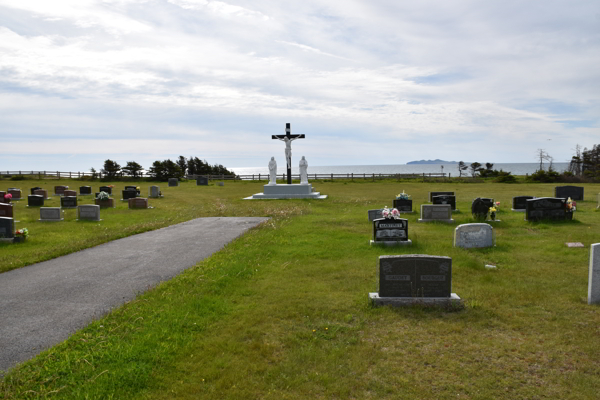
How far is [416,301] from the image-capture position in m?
6.94

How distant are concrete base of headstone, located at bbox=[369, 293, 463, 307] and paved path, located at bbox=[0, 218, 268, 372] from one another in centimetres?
442

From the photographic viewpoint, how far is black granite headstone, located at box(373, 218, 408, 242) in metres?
12.0

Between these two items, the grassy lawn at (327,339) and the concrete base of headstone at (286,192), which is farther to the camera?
the concrete base of headstone at (286,192)

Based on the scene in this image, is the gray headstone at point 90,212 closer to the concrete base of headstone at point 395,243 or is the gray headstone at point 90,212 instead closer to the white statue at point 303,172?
the concrete base of headstone at point 395,243

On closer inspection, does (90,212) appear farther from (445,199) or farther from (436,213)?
(445,199)

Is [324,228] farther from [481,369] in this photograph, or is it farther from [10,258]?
[481,369]

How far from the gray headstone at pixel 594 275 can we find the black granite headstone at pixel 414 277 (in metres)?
2.24

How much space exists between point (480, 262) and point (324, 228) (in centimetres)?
659

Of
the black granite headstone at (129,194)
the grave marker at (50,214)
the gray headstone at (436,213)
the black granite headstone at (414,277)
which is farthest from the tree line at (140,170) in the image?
the black granite headstone at (414,277)

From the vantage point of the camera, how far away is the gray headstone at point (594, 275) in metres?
6.80

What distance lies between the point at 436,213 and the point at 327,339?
12398 mm

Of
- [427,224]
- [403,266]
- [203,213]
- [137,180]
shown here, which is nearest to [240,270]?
[403,266]

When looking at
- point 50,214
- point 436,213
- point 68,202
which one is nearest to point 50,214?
point 50,214

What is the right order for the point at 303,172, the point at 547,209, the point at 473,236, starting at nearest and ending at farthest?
the point at 473,236
the point at 547,209
the point at 303,172
